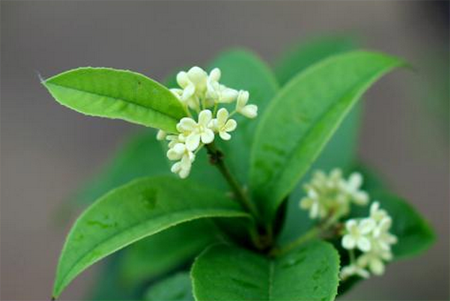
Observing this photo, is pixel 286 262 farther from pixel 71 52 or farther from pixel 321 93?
pixel 71 52

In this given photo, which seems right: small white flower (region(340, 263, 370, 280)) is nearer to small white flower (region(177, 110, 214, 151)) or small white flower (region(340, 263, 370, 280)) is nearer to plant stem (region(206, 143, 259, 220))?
plant stem (region(206, 143, 259, 220))

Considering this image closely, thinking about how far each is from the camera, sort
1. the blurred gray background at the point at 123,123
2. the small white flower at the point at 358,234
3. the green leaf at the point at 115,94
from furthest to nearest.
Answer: the blurred gray background at the point at 123,123 < the small white flower at the point at 358,234 < the green leaf at the point at 115,94

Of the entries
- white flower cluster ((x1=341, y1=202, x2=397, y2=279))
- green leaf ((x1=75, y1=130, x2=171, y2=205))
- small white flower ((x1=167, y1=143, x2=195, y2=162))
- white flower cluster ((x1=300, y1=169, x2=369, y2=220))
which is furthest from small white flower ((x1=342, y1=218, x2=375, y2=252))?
green leaf ((x1=75, y1=130, x2=171, y2=205))

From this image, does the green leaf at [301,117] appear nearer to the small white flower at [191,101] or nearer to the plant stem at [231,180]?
the plant stem at [231,180]

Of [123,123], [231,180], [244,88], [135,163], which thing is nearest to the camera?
[231,180]

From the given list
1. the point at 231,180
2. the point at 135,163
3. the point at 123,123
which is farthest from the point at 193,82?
the point at 123,123

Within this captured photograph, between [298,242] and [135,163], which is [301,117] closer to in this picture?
[298,242]

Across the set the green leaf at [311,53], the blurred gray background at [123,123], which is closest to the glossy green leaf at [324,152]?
the green leaf at [311,53]
